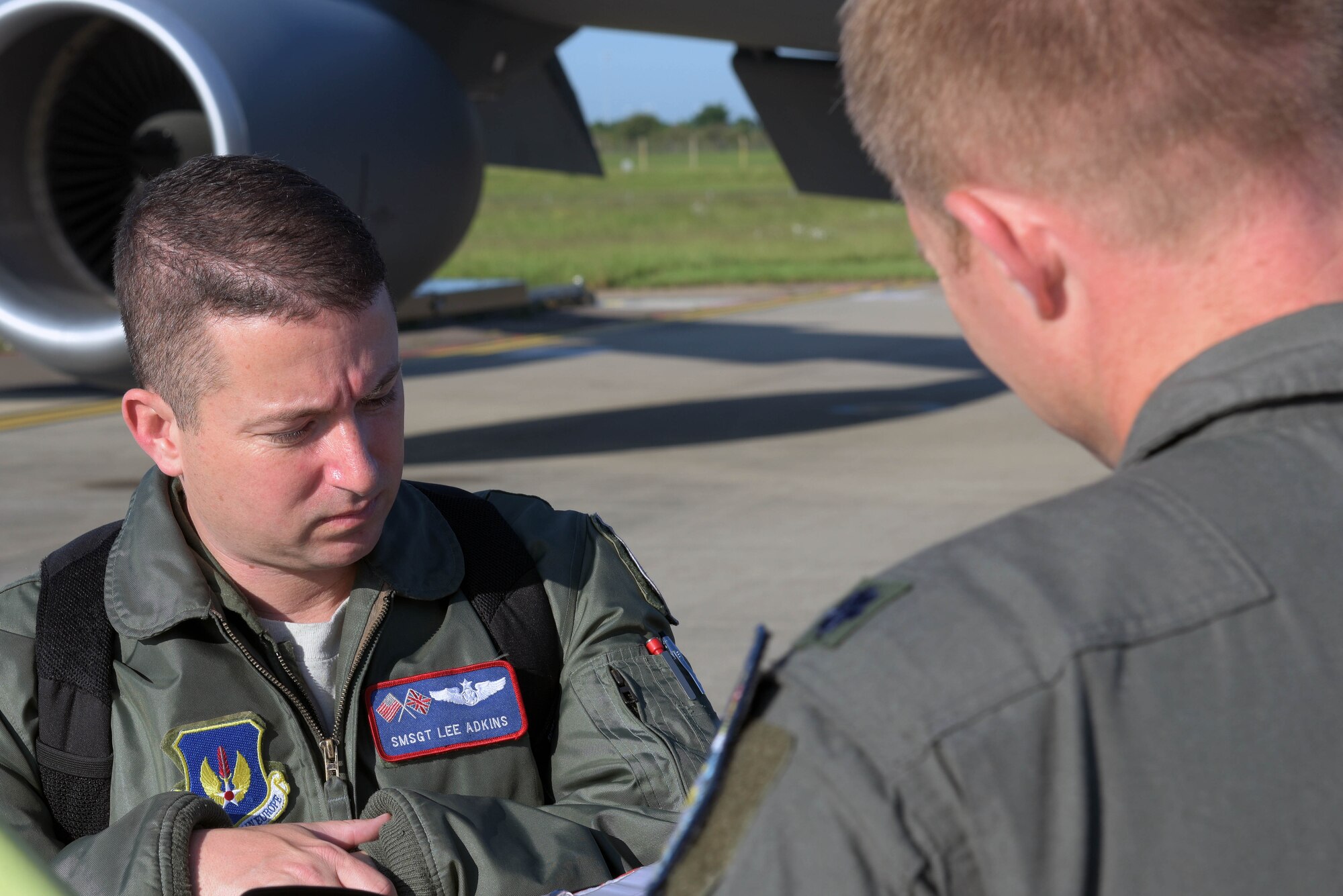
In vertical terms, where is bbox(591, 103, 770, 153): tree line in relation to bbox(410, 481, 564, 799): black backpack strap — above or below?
below

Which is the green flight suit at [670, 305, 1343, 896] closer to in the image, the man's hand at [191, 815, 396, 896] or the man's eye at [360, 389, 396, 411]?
the man's hand at [191, 815, 396, 896]

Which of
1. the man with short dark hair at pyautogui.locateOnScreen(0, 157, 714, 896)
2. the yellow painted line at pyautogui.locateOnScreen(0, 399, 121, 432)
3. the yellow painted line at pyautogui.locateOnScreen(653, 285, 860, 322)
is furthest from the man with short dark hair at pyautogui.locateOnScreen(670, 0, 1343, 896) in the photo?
the yellow painted line at pyautogui.locateOnScreen(653, 285, 860, 322)

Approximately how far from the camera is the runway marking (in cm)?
980

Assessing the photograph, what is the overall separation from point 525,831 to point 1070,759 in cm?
98

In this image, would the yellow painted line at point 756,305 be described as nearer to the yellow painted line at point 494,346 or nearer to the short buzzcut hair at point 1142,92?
the yellow painted line at point 494,346

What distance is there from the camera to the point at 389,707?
171cm

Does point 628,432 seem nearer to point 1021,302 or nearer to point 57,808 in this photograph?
point 57,808

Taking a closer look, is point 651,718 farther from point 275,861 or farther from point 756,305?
point 756,305

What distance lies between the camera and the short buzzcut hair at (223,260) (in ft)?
5.45

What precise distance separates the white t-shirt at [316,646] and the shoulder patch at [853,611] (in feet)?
3.69

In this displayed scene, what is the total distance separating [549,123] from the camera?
35.8 feet

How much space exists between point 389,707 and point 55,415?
30.2 ft

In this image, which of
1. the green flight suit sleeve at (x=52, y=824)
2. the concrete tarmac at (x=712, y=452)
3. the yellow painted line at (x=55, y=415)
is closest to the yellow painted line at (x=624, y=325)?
the concrete tarmac at (x=712, y=452)

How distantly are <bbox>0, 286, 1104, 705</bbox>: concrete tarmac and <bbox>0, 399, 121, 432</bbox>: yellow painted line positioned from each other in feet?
0.10
